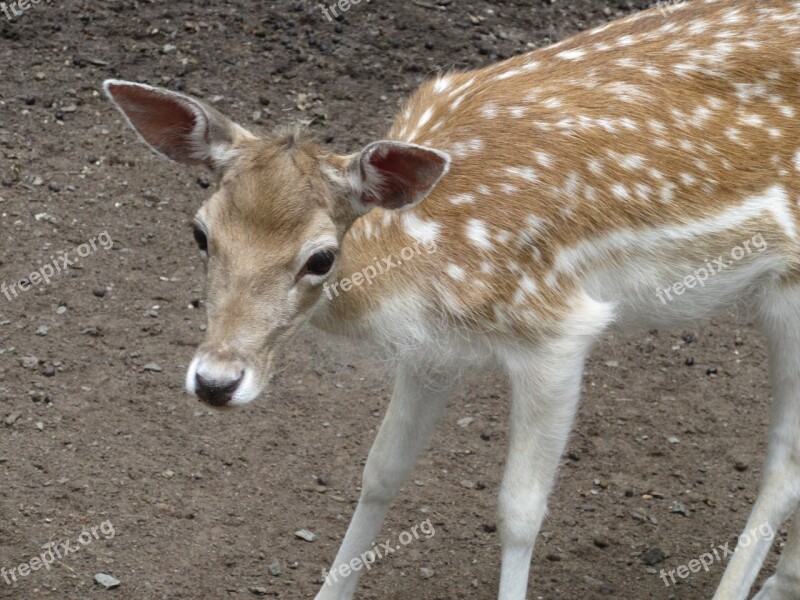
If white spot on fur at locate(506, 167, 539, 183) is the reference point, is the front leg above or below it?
below

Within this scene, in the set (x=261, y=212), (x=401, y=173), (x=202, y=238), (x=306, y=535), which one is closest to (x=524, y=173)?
(x=401, y=173)

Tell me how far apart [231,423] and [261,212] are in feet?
7.44

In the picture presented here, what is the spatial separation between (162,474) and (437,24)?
4.25 metres

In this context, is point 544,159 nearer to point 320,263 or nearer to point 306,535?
point 320,263

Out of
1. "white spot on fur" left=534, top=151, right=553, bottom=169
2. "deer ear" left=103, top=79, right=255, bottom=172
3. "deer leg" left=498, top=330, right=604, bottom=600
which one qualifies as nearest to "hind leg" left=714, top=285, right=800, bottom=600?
"deer leg" left=498, top=330, right=604, bottom=600

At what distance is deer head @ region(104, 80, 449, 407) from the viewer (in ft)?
11.9

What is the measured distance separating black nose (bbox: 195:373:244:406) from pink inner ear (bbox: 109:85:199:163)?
2.78ft

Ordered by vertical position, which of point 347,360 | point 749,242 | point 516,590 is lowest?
point 516,590

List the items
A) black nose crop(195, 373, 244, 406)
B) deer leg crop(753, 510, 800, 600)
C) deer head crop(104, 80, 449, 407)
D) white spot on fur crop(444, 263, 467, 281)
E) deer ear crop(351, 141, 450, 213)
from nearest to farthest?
1. black nose crop(195, 373, 244, 406)
2. deer head crop(104, 80, 449, 407)
3. deer ear crop(351, 141, 450, 213)
4. white spot on fur crop(444, 263, 467, 281)
5. deer leg crop(753, 510, 800, 600)

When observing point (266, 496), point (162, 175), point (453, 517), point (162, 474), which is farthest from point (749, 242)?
point (162, 175)

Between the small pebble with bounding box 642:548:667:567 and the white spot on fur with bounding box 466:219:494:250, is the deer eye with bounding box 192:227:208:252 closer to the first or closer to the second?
the white spot on fur with bounding box 466:219:494:250

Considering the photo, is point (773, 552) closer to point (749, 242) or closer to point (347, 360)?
point (749, 242)

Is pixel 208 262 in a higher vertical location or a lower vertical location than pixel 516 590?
higher

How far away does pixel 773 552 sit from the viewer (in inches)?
217
